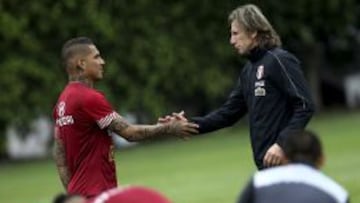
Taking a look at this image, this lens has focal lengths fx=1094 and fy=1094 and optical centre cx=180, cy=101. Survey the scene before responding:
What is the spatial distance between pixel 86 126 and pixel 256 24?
1.43m

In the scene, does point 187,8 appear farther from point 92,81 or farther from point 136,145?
point 92,81

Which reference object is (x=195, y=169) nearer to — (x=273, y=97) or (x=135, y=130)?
(x=135, y=130)

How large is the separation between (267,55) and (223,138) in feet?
92.9

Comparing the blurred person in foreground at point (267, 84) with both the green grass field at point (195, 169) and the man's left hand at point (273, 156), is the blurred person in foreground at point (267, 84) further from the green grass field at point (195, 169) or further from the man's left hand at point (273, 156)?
the green grass field at point (195, 169)

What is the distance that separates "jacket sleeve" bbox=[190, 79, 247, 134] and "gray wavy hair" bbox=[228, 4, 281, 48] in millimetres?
526

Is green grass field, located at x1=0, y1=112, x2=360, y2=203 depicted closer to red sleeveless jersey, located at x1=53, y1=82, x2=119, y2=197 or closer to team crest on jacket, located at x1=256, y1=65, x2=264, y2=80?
team crest on jacket, located at x1=256, y1=65, x2=264, y2=80

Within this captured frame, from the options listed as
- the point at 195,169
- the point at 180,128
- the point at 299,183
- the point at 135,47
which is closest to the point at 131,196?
the point at 299,183

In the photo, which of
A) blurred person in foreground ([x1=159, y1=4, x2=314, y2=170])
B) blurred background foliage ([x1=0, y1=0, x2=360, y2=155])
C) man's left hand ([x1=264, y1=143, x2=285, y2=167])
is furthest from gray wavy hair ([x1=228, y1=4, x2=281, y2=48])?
blurred background foliage ([x1=0, y1=0, x2=360, y2=155])

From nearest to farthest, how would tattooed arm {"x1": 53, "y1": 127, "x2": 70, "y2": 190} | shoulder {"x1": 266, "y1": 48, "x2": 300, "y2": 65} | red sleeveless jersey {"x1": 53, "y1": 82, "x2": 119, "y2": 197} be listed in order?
shoulder {"x1": 266, "y1": 48, "x2": 300, "y2": 65}
red sleeveless jersey {"x1": 53, "y1": 82, "x2": 119, "y2": 197}
tattooed arm {"x1": 53, "y1": 127, "x2": 70, "y2": 190}

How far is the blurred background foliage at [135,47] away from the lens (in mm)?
35312

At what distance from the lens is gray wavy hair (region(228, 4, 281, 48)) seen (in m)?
7.81

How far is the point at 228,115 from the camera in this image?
855cm

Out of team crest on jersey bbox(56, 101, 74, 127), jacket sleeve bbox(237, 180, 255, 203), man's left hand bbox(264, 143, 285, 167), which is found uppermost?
team crest on jersey bbox(56, 101, 74, 127)

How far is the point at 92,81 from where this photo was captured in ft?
26.4
